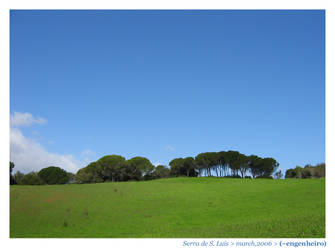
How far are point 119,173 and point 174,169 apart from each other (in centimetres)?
2641

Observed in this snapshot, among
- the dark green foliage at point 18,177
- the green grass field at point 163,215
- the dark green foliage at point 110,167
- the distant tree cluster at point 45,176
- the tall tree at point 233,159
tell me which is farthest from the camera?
the tall tree at point 233,159

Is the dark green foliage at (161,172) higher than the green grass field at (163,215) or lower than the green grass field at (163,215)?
lower

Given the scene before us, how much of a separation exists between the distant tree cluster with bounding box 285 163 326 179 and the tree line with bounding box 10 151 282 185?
5.81 m

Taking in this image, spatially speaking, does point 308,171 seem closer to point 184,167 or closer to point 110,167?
point 184,167

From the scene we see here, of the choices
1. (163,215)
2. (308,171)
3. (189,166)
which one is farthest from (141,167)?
(163,215)

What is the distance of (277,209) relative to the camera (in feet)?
86.5

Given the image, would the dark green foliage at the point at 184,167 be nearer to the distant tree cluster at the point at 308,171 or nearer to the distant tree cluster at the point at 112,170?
the distant tree cluster at the point at 112,170

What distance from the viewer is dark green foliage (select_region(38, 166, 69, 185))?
85625mm

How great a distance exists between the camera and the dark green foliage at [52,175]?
281 feet

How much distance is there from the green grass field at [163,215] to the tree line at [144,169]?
51.4 m

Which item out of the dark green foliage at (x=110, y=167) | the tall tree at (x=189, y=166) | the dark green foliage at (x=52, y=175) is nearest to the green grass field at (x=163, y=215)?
the dark green foliage at (x=110, y=167)

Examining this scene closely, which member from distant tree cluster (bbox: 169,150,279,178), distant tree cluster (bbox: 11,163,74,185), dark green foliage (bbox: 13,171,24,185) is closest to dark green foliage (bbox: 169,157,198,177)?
distant tree cluster (bbox: 169,150,279,178)
